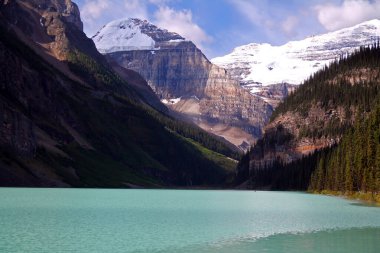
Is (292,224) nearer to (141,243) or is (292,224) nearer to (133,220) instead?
(133,220)

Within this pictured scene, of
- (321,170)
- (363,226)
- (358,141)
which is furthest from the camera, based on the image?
(321,170)

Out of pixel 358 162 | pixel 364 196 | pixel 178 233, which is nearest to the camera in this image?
pixel 178 233

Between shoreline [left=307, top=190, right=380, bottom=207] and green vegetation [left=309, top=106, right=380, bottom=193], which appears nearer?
shoreline [left=307, top=190, right=380, bottom=207]

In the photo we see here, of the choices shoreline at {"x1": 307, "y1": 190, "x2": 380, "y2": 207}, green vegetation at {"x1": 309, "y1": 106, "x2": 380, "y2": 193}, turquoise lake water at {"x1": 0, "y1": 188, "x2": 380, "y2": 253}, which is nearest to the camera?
turquoise lake water at {"x1": 0, "y1": 188, "x2": 380, "y2": 253}

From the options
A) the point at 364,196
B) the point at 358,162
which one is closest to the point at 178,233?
the point at 364,196

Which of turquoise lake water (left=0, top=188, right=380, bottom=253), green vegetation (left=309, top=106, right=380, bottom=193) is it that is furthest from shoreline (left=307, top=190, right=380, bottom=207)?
turquoise lake water (left=0, top=188, right=380, bottom=253)

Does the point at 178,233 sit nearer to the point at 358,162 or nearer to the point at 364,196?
the point at 364,196

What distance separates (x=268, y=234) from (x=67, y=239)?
64.0 ft

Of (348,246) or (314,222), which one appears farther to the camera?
(314,222)

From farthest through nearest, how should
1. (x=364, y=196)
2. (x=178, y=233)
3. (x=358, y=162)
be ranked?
(x=358, y=162) → (x=364, y=196) → (x=178, y=233)

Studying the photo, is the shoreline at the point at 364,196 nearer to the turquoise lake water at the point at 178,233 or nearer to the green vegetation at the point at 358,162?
the green vegetation at the point at 358,162

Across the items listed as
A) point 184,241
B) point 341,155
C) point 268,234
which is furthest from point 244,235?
point 341,155

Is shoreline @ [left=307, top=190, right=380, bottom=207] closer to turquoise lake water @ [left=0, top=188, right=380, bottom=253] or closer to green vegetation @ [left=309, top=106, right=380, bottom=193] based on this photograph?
green vegetation @ [left=309, top=106, right=380, bottom=193]

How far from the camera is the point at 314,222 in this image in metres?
68.0
